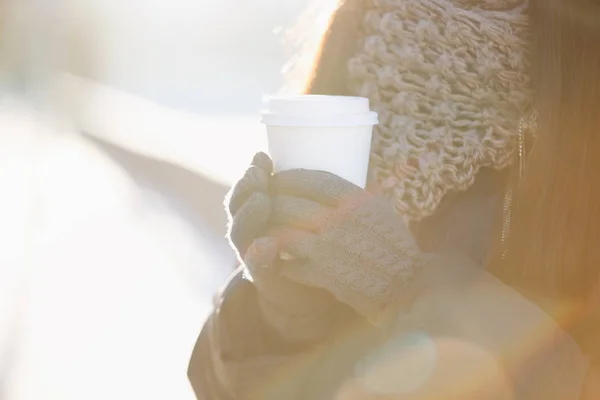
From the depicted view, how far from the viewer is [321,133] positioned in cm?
72

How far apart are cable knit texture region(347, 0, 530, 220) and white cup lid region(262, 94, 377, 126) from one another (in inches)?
3.5

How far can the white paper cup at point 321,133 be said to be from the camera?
70 centimetres

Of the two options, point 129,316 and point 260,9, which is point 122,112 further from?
point 129,316

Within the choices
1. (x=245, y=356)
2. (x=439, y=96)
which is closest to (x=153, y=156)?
(x=245, y=356)

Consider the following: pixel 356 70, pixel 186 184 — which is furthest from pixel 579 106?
pixel 186 184

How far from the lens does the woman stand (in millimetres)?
707

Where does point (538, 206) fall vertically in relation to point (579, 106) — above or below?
below

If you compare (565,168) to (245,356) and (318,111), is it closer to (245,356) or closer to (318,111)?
(318,111)

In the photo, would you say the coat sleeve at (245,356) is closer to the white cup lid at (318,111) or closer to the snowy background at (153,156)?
the white cup lid at (318,111)

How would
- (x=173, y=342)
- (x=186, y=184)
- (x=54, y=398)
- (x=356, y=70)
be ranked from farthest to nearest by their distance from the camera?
(x=186, y=184)
(x=173, y=342)
(x=54, y=398)
(x=356, y=70)

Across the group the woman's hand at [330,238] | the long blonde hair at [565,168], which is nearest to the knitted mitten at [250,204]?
the woman's hand at [330,238]

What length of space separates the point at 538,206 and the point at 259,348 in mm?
404

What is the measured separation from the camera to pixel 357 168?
29.6 inches

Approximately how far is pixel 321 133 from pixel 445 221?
0.20 m
